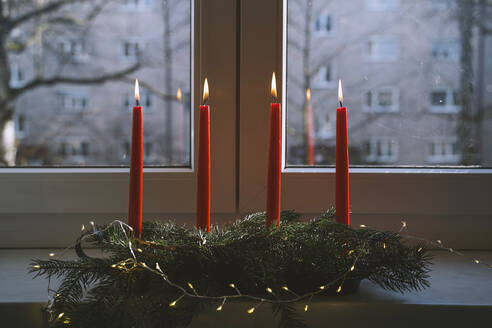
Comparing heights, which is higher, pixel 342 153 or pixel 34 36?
pixel 34 36

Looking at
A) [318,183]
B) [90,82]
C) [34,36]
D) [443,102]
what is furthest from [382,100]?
[34,36]

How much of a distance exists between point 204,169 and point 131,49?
1.58 ft

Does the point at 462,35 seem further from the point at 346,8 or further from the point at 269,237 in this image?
the point at 269,237

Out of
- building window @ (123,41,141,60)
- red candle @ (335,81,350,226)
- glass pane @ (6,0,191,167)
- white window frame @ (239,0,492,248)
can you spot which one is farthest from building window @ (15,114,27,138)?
red candle @ (335,81,350,226)

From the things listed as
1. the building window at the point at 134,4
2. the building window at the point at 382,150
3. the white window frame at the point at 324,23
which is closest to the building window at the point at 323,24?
the white window frame at the point at 324,23

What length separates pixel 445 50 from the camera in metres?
1.06

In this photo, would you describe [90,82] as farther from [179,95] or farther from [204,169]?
[204,169]

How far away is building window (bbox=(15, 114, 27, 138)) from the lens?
3.62 ft

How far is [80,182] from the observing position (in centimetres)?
100

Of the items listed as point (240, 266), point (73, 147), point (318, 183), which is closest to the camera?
point (240, 266)

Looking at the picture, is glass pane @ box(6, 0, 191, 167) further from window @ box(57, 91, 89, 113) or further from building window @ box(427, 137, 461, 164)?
building window @ box(427, 137, 461, 164)

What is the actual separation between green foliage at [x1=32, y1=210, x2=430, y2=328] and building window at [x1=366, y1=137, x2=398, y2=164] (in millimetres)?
362

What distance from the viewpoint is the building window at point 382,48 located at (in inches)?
41.7

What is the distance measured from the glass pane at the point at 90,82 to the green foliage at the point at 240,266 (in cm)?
39
